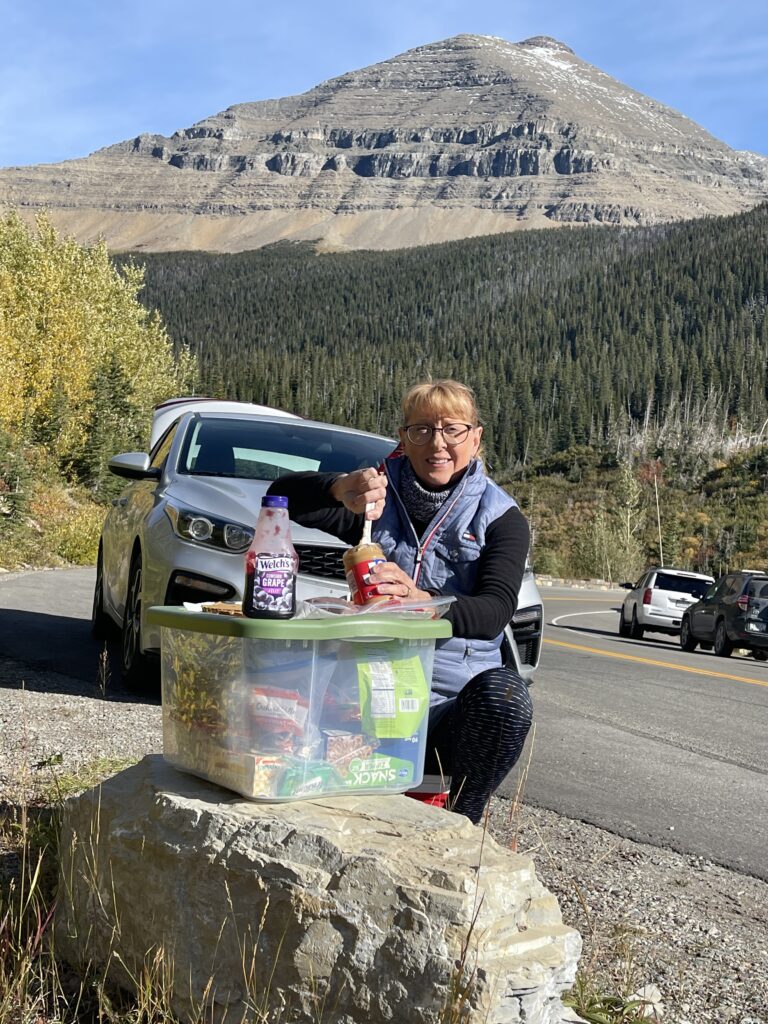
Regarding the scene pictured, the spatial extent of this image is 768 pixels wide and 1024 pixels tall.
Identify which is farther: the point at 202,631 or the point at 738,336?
the point at 738,336

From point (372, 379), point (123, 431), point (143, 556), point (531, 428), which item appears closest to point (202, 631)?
point (143, 556)

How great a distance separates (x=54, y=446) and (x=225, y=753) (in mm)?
37554

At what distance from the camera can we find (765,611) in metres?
20.0

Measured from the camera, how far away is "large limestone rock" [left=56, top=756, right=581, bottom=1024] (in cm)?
254

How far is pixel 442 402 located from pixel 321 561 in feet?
9.40

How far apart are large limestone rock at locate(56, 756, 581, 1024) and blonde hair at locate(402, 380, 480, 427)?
4.64 feet

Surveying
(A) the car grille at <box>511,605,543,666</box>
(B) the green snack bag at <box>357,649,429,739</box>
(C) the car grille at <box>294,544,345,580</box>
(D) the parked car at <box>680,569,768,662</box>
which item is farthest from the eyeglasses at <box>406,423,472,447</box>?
(D) the parked car at <box>680,569,768,662</box>

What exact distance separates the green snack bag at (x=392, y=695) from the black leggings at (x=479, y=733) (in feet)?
1.82


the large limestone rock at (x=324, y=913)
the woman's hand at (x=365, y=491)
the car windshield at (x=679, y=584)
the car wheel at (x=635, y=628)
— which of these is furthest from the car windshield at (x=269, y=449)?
the car windshield at (x=679, y=584)

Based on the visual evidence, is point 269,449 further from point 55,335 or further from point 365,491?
point 55,335

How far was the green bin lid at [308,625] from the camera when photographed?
2809 mm

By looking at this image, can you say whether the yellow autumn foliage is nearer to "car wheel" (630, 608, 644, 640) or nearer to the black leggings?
"car wheel" (630, 608, 644, 640)

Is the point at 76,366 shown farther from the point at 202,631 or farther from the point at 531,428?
the point at 531,428

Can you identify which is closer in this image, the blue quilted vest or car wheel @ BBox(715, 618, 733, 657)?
the blue quilted vest
